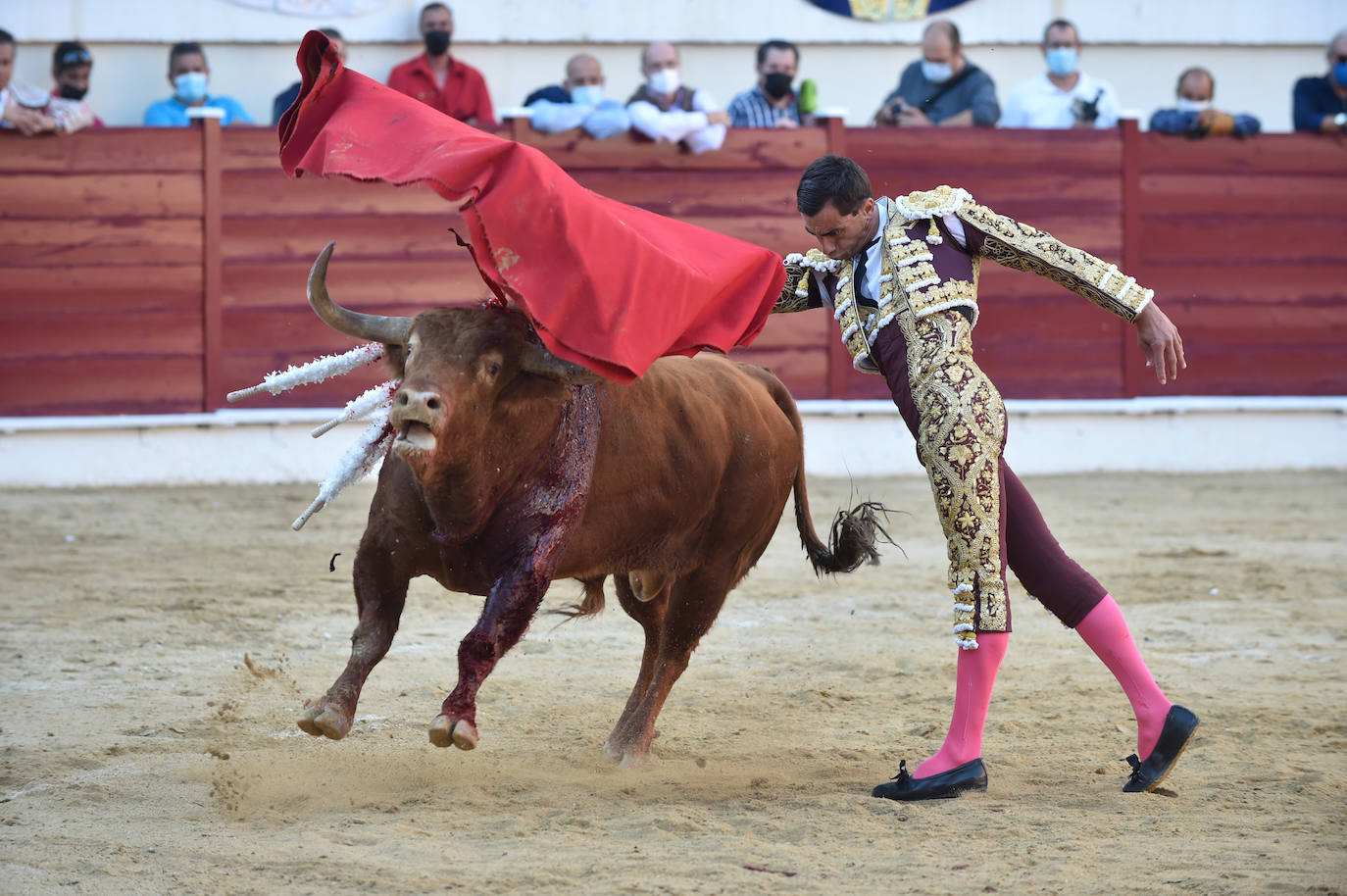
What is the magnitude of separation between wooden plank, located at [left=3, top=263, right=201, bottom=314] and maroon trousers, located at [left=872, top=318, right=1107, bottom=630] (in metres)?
5.56

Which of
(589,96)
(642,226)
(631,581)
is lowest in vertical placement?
(631,581)

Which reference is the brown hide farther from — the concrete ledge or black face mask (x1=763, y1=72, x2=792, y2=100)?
black face mask (x1=763, y1=72, x2=792, y2=100)

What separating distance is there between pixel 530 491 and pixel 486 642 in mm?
331

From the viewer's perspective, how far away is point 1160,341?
3.06m

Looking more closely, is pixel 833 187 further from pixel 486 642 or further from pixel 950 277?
pixel 486 642

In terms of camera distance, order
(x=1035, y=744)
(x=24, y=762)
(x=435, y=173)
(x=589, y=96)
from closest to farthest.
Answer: (x=435, y=173)
(x=24, y=762)
(x=1035, y=744)
(x=589, y=96)

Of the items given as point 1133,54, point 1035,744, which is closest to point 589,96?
point 1133,54

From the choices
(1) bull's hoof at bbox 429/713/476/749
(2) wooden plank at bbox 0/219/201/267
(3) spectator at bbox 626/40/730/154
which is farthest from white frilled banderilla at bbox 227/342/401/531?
(3) spectator at bbox 626/40/730/154

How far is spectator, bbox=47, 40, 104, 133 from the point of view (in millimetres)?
7680

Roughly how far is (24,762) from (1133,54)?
8.78 m

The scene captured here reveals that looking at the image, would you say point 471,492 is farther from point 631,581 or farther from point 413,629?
point 413,629

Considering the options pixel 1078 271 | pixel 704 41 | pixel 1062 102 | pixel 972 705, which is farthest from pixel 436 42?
pixel 972 705

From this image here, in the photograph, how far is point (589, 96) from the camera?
8.32 m

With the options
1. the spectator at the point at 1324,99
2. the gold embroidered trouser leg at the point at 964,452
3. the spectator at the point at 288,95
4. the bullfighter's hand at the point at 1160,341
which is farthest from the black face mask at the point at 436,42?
the bullfighter's hand at the point at 1160,341
